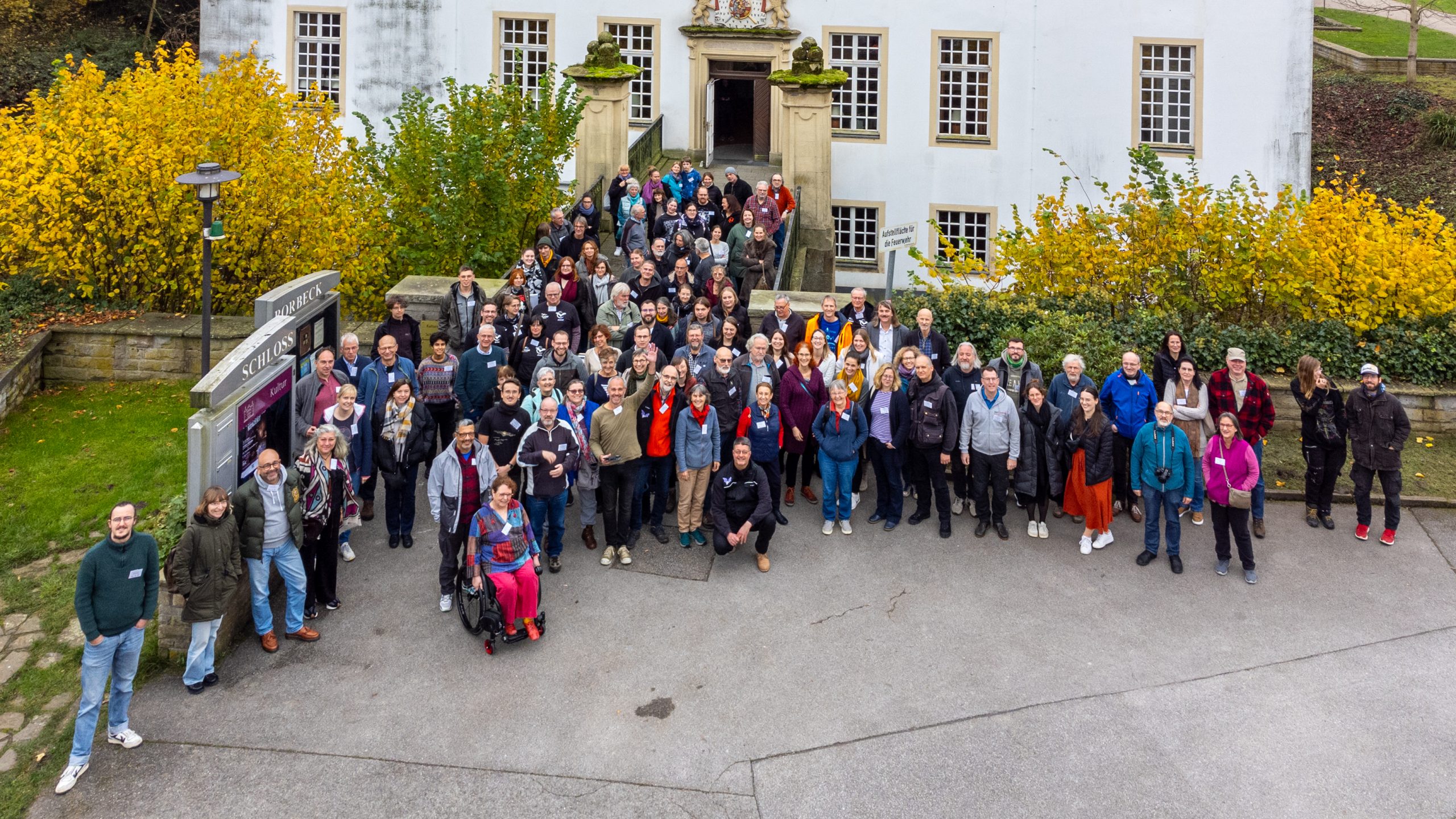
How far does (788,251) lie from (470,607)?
9399mm

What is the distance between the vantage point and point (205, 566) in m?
8.30

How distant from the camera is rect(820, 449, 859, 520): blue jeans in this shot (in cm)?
1119

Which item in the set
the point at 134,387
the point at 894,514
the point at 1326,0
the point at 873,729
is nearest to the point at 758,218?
the point at 894,514

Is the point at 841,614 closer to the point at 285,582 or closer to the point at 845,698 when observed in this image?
the point at 845,698

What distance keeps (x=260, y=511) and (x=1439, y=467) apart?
12121mm

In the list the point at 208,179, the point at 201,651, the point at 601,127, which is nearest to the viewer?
the point at 201,651

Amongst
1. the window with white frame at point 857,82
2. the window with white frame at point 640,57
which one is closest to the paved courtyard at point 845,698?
the window with white frame at point 857,82

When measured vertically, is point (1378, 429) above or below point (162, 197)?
below

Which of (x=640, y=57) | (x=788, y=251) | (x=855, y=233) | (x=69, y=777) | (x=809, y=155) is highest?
(x=640, y=57)

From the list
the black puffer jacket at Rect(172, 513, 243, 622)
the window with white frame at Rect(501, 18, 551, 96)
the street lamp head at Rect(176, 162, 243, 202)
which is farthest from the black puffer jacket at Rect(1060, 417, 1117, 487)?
the window with white frame at Rect(501, 18, 551, 96)

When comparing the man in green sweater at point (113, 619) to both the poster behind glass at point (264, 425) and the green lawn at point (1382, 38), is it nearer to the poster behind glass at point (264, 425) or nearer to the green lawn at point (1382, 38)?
the poster behind glass at point (264, 425)

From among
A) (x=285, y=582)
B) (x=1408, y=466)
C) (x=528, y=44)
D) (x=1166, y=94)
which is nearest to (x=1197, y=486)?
(x=1408, y=466)

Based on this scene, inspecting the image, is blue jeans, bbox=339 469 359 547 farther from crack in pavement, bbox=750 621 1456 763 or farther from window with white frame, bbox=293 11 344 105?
window with white frame, bbox=293 11 344 105

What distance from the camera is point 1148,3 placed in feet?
79.4
